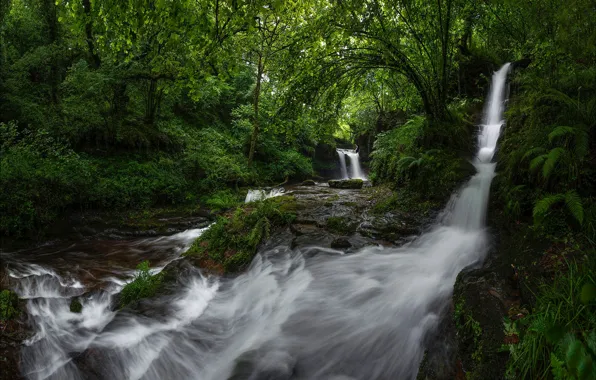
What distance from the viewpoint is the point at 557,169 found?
4.16 metres

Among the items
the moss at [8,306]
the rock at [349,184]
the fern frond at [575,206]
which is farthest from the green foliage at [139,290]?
the rock at [349,184]

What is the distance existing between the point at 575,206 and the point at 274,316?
3.71 meters

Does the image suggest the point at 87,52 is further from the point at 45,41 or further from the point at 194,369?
the point at 194,369

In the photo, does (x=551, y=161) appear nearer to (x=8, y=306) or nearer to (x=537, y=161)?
(x=537, y=161)

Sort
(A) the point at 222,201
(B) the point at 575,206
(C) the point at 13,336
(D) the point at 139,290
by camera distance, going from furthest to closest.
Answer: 1. (A) the point at 222,201
2. (D) the point at 139,290
3. (C) the point at 13,336
4. (B) the point at 575,206

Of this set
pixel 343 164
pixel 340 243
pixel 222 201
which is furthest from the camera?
pixel 343 164

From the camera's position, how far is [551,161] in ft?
12.9

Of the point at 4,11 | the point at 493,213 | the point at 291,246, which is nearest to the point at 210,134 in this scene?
the point at 4,11

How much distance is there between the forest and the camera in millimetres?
2887

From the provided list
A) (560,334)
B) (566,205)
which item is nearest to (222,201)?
Result: (566,205)

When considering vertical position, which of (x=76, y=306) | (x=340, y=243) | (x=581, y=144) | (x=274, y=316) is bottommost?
(x=274, y=316)

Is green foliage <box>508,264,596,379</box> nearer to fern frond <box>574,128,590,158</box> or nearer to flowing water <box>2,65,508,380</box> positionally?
flowing water <box>2,65,508,380</box>

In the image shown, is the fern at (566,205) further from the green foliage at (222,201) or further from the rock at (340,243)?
the green foliage at (222,201)

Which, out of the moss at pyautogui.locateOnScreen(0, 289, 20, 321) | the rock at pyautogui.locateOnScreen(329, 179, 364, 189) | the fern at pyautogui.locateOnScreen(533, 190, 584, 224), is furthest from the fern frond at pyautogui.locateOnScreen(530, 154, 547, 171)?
the rock at pyautogui.locateOnScreen(329, 179, 364, 189)
